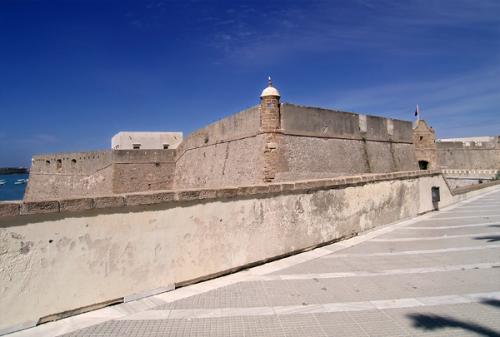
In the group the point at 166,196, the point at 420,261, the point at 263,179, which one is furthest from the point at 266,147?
the point at 166,196

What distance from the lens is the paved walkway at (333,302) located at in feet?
8.50

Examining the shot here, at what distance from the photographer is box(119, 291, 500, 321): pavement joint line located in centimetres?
283

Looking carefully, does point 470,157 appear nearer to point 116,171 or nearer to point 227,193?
point 116,171

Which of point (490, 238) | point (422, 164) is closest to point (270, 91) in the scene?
point (490, 238)

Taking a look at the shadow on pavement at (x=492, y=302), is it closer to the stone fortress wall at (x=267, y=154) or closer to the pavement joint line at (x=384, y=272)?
the pavement joint line at (x=384, y=272)

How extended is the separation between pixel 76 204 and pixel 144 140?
3259 cm

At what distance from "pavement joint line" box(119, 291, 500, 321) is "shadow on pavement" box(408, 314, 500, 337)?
0.77ft

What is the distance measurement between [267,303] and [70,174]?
88.3 ft

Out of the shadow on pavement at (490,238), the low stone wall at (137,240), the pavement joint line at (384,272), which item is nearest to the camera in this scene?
the low stone wall at (137,240)

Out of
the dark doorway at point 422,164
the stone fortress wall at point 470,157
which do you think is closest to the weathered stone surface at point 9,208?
the dark doorway at point 422,164

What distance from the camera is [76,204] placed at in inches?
111

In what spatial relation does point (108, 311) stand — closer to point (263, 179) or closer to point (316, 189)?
point (316, 189)

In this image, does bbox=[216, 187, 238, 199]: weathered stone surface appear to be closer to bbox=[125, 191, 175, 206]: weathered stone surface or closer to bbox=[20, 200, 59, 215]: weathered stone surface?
bbox=[125, 191, 175, 206]: weathered stone surface

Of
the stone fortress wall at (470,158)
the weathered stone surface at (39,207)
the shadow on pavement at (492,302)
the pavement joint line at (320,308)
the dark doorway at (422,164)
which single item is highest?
the stone fortress wall at (470,158)
